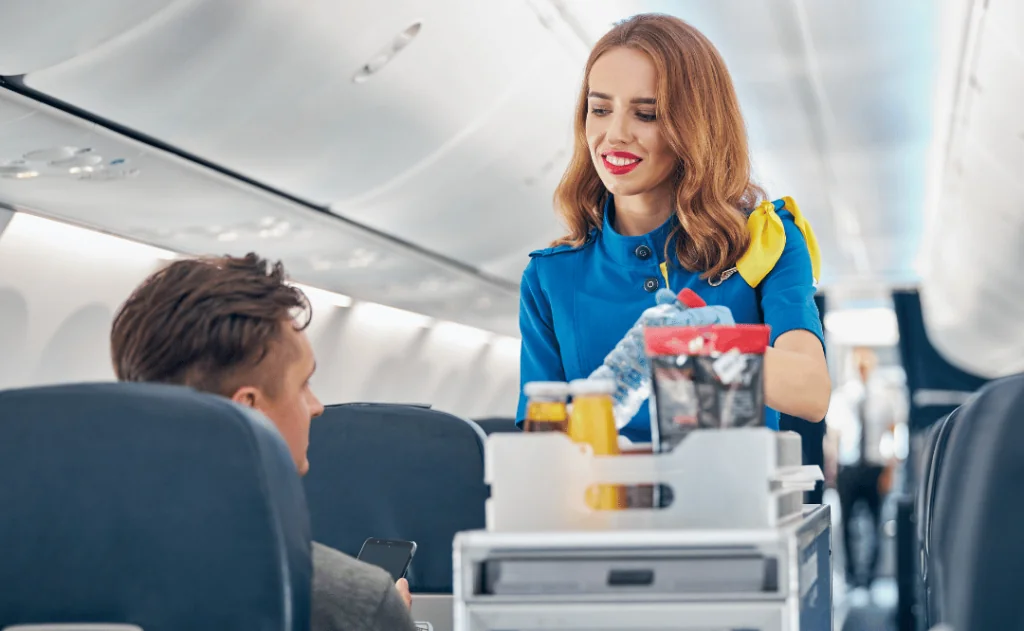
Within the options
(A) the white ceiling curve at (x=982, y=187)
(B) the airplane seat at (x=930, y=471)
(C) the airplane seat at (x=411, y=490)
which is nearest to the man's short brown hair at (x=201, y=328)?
(C) the airplane seat at (x=411, y=490)

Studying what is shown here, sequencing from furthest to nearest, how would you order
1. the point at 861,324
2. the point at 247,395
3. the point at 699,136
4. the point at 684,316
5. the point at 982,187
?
the point at 861,324 → the point at 982,187 → the point at 699,136 → the point at 247,395 → the point at 684,316

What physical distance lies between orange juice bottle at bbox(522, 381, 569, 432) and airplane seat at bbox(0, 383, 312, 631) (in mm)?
358

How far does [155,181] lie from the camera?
4832 mm

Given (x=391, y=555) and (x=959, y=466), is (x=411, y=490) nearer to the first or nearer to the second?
(x=391, y=555)

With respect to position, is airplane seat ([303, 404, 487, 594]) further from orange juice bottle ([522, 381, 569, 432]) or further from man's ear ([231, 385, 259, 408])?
orange juice bottle ([522, 381, 569, 432])

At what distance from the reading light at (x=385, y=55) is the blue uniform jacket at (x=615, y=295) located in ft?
8.02

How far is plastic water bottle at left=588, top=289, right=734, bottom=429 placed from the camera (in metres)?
1.96

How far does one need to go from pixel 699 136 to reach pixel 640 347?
388mm

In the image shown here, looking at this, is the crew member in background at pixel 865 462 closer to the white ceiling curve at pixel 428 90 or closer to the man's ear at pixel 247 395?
the white ceiling curve at pixel 428 90

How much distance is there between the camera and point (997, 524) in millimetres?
1850

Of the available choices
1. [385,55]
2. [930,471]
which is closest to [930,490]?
[930,471]

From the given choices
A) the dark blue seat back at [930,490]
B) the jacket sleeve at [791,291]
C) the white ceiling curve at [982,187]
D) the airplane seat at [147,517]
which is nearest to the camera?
Answer: the airplane seat at [147,517]

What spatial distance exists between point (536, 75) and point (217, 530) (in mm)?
4508

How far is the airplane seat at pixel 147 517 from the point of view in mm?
1663
